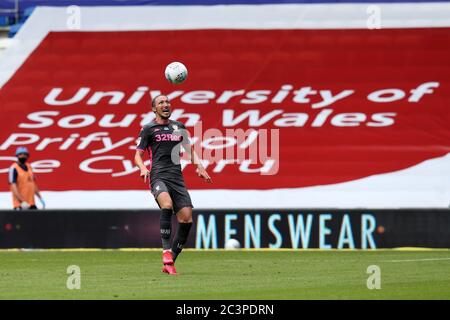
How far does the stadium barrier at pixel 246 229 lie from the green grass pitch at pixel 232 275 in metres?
1.19

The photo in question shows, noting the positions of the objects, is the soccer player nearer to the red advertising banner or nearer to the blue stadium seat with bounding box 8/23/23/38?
the red advertising banner

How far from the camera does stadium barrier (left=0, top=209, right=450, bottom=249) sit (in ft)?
65.6

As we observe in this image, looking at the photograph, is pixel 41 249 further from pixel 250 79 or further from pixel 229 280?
pixel 229 280

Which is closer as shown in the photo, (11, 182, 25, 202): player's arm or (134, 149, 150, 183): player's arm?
(134, 149, 150, 183): player's arm

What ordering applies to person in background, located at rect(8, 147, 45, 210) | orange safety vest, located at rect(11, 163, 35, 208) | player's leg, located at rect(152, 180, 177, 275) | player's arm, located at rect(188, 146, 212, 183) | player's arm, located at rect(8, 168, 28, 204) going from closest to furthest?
player's leg, located at rect(152, 180, 177, 275), player's arm, located at rect(188, 146, 212, 183), player's arm, located at rect(8, 168, 28, 204), person in background, located at rect(8, 147, 45, 210), orange safety vest, located at rect(11, 163, 35, 208)

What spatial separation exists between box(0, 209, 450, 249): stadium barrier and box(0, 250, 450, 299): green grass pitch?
119 centimetres

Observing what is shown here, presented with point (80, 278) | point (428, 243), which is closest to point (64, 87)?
point (428, 243)

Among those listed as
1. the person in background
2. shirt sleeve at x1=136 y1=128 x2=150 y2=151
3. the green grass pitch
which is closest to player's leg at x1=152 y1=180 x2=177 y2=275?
the green grass pitch

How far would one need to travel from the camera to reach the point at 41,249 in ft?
66.7

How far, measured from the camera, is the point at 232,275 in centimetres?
1348
